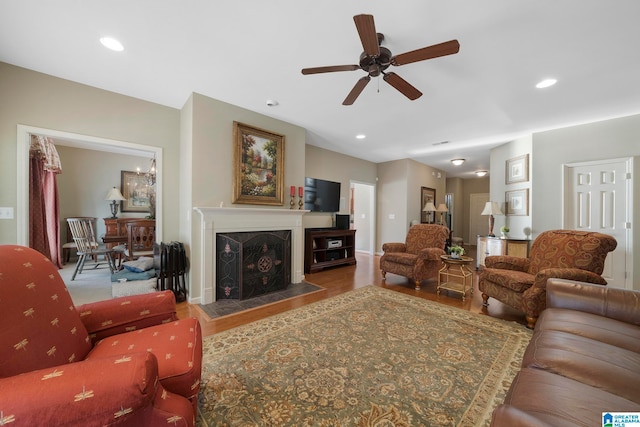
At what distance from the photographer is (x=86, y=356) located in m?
1.16

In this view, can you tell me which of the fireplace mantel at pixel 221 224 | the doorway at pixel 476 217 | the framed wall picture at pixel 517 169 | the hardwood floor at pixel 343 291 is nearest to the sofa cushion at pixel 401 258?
the hardwood floor at pixel 343 291

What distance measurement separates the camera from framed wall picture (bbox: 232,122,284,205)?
10.6 ft

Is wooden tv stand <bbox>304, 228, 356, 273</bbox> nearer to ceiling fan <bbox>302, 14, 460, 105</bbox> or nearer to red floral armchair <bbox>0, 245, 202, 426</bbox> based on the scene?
ceiling fan <bbox>302, 14, 460, 105</bbox>

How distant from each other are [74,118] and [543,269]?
542cm

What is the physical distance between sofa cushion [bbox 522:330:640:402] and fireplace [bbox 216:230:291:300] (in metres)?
2.76

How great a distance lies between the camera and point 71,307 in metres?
1.21

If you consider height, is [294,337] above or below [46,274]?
below

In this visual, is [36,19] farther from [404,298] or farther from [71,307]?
[404,298]

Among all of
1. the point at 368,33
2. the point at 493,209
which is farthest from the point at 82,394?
the point at 493,209

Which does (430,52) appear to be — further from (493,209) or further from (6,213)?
(6,213)

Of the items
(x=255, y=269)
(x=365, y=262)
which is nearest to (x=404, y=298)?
(x=255, y=269)

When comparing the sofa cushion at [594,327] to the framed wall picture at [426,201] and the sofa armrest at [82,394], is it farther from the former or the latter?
the framed wall picture at [426,201]

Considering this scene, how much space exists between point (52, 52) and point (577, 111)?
609 centimetres

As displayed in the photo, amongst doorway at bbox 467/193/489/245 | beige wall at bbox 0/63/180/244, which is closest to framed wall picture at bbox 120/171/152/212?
beige wall at bbox 0/63/180/244
